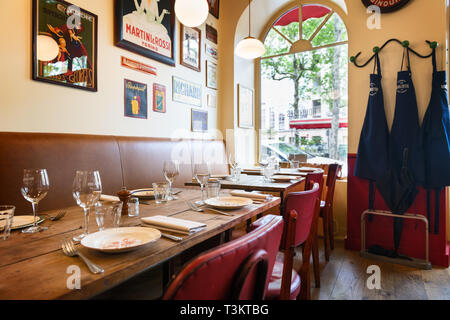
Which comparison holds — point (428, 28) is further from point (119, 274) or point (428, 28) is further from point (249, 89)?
point (119, 274)

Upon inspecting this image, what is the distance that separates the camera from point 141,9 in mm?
2836

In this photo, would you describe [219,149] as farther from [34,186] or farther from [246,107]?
[34,186]

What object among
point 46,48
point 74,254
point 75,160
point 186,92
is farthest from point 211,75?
point 74,254

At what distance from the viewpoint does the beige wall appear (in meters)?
1.89

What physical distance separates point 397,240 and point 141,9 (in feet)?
11.5

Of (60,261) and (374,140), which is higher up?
(374,140)

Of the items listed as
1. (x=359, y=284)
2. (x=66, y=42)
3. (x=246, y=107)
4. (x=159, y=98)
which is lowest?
(x=359, y=284)

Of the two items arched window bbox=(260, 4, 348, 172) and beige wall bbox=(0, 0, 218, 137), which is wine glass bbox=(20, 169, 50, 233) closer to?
beige wall bbox=(0, 0, 218, 137)

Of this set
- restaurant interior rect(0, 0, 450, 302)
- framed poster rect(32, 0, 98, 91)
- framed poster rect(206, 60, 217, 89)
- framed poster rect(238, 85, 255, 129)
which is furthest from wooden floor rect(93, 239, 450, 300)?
framed poster rect(206, 60, 217, 89)

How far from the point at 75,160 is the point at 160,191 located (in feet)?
3.20

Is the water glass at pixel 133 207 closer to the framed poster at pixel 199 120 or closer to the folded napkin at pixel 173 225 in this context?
the folded napkin at pixel 173 225

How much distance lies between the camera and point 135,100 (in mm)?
2818

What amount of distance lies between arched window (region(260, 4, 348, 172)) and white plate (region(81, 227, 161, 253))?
3.47m
